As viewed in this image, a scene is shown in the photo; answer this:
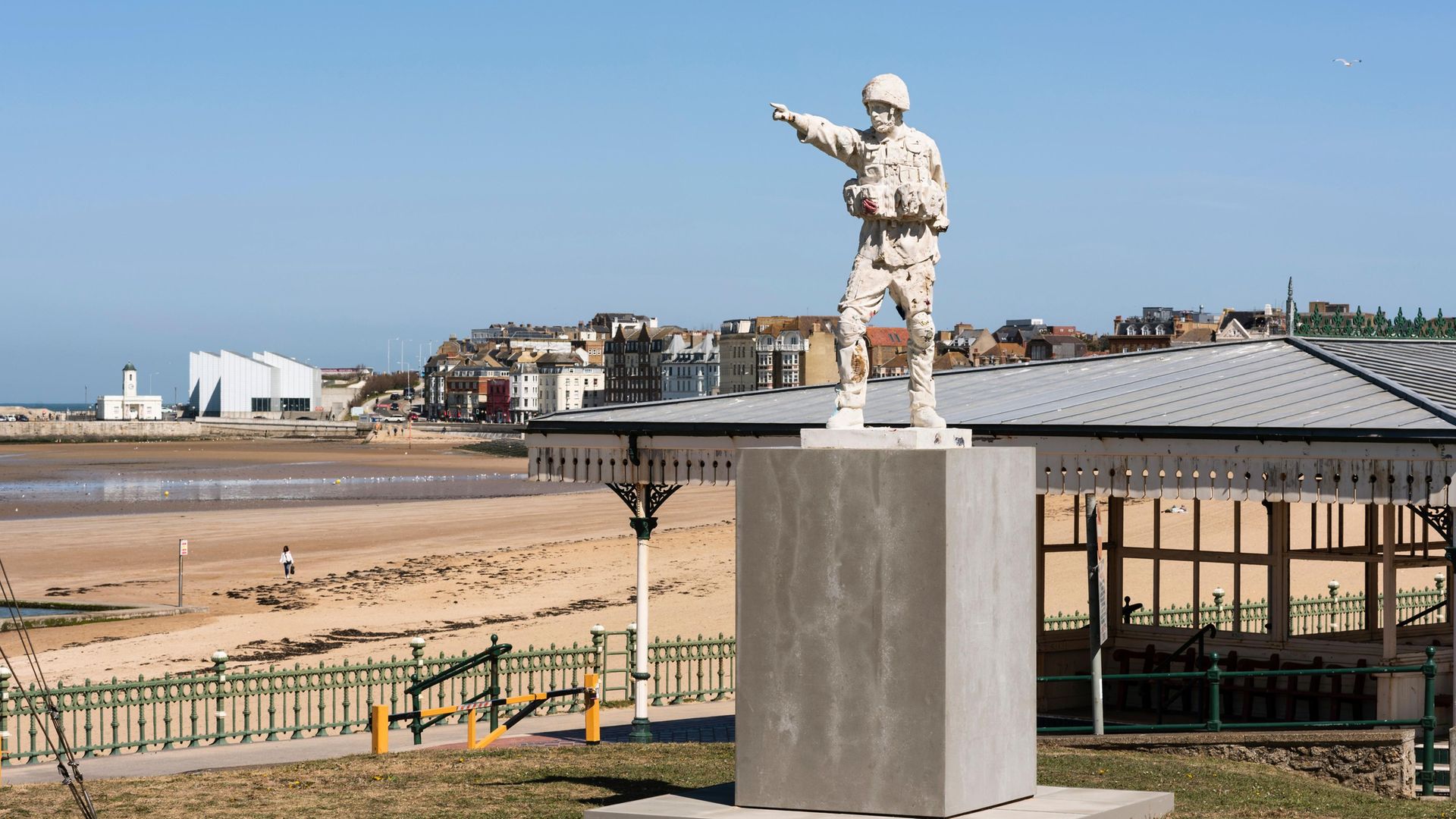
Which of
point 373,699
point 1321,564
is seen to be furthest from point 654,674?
point 1321,564

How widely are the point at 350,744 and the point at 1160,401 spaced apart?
9.48 metres

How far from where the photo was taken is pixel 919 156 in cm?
1065

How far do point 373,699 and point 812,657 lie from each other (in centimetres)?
1512

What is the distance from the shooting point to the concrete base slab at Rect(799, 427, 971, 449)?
9.77m

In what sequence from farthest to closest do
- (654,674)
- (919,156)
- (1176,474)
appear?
1. (654,674)
2. (1176,474)
3. (919,156)

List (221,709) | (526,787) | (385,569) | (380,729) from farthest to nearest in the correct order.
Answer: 1. (385,569)
2. (221,709)
3. (380,729)
4. (526,787)

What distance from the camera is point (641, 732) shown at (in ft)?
58.0

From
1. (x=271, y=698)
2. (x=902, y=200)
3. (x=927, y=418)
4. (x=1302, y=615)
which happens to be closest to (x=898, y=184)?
(x=902, y=200)

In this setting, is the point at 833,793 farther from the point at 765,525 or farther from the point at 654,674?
the point at 654,674

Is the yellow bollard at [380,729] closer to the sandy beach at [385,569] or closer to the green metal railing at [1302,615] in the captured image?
the green metal railing at [1302,615]

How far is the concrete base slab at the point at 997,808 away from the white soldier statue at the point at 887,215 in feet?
8.13

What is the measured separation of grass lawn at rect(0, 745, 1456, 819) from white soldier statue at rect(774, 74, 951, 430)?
371cm

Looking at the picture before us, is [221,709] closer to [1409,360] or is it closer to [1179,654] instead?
[1179,654]

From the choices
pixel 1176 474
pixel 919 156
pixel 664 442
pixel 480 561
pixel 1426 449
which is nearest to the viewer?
pixel 919 156
